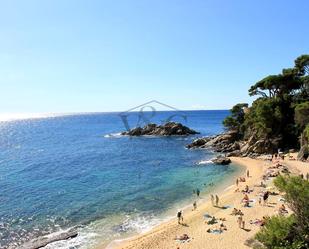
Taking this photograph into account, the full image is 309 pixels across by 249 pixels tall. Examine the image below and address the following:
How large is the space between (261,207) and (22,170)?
45.2m

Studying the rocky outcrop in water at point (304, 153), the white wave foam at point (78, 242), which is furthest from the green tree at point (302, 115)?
the white wave foam at point (78, 242)

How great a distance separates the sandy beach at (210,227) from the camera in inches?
1065

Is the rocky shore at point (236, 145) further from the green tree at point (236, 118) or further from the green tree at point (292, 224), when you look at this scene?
the green tree at point (292, 224)

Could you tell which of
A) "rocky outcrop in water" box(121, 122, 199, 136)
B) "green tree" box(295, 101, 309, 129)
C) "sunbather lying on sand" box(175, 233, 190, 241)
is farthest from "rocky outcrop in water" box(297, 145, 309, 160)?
"rocky outcrop in water" box(121, 122, 199, 136)

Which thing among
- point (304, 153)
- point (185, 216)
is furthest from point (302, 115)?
point (185, 216)

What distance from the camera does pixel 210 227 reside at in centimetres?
3030

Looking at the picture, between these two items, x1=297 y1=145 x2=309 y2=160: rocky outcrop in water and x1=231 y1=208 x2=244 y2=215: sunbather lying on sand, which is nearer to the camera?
x1=231 y1=208 x2=244 y2=215: sunbather lying on sand

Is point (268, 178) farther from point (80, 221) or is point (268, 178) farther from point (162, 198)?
point (80, 221)

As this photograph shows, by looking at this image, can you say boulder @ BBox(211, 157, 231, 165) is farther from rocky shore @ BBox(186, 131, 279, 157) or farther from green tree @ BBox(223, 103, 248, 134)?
green tree @ BBox(223, 103, 248, 134)

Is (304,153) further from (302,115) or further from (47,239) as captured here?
(47,239)

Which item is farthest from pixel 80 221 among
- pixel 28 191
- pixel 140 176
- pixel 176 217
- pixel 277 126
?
pixel 277 126

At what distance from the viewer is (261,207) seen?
34406 mm

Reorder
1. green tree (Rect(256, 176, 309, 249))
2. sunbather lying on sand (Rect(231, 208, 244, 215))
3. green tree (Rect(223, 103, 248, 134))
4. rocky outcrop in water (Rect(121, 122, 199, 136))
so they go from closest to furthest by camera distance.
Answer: green tree (Rect(256, 176, 309, 249)) < sunbather lying on sand (Rect(231, 208, 244, 215)) < green tree (Rect(223, 103, 248, 134)) < rocky outcrop in water (Rect(121, 122, 199, 136))

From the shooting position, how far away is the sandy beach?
27.0 metres
